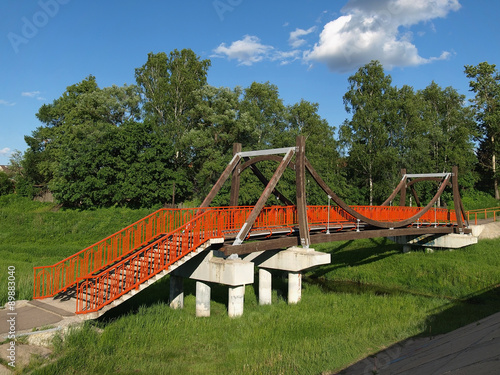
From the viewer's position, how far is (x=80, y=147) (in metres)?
36.4

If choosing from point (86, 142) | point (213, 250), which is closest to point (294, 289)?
point (213, 250)

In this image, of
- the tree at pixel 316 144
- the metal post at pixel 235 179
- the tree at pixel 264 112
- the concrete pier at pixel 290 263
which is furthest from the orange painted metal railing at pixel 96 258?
the tree at pixel 264 112

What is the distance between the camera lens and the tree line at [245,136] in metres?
34.0

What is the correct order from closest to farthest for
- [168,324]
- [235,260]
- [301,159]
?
[168,324], [235,260], [301,159]

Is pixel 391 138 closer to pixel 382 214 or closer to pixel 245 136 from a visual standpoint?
pixel 245 136

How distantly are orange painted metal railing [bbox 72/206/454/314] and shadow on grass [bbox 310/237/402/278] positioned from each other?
7.38 m

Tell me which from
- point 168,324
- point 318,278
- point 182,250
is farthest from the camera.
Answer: point 318,278

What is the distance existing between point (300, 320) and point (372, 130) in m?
25.8

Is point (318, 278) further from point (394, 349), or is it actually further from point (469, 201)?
point (469, 201)

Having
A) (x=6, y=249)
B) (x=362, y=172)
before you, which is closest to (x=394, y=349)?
(x=6, y=249)

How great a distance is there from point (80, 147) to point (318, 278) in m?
25.8

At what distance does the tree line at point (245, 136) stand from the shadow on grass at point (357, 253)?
306 inches

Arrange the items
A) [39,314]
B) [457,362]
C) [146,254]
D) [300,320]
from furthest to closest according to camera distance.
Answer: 1. [300,320]
2. [146,254]
3. [39,314]
4. [457,362]

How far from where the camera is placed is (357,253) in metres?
23.9
